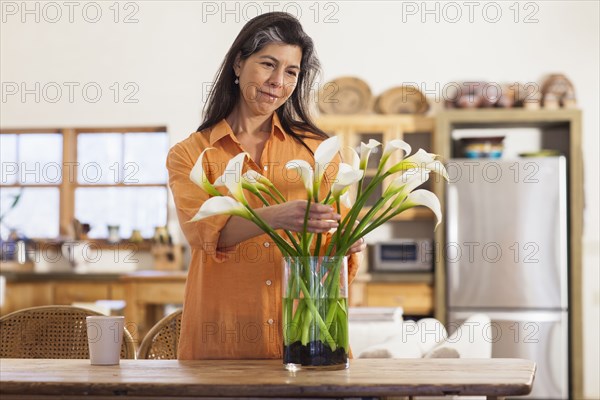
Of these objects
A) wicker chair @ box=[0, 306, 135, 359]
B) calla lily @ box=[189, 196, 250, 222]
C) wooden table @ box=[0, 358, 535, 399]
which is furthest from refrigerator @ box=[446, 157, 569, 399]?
calla lily @ box=[189, 196, 250, 222]

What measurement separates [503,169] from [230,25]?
2.43m

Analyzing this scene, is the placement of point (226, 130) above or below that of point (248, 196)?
above

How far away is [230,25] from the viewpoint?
7.23 m

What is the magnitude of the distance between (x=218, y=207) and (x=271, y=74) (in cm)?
47

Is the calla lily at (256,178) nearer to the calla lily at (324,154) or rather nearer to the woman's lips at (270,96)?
the calla lily at (324,154)

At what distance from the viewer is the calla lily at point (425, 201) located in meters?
1.88

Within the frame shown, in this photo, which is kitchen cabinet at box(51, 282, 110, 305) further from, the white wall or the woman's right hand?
the woman's right hand

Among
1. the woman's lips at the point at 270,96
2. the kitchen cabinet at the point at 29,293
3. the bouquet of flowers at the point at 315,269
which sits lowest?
the kitchen cabinet at the point at 29,293

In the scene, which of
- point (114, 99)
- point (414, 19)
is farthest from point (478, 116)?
point (114, 99)

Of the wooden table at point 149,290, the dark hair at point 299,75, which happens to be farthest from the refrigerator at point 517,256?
the dark hair at point 299,75

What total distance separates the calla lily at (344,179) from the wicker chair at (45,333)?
1.03 meters

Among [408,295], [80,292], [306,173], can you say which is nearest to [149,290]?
[80,292]

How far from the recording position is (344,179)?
6.03 ft

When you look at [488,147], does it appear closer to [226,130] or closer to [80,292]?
[80,292]
